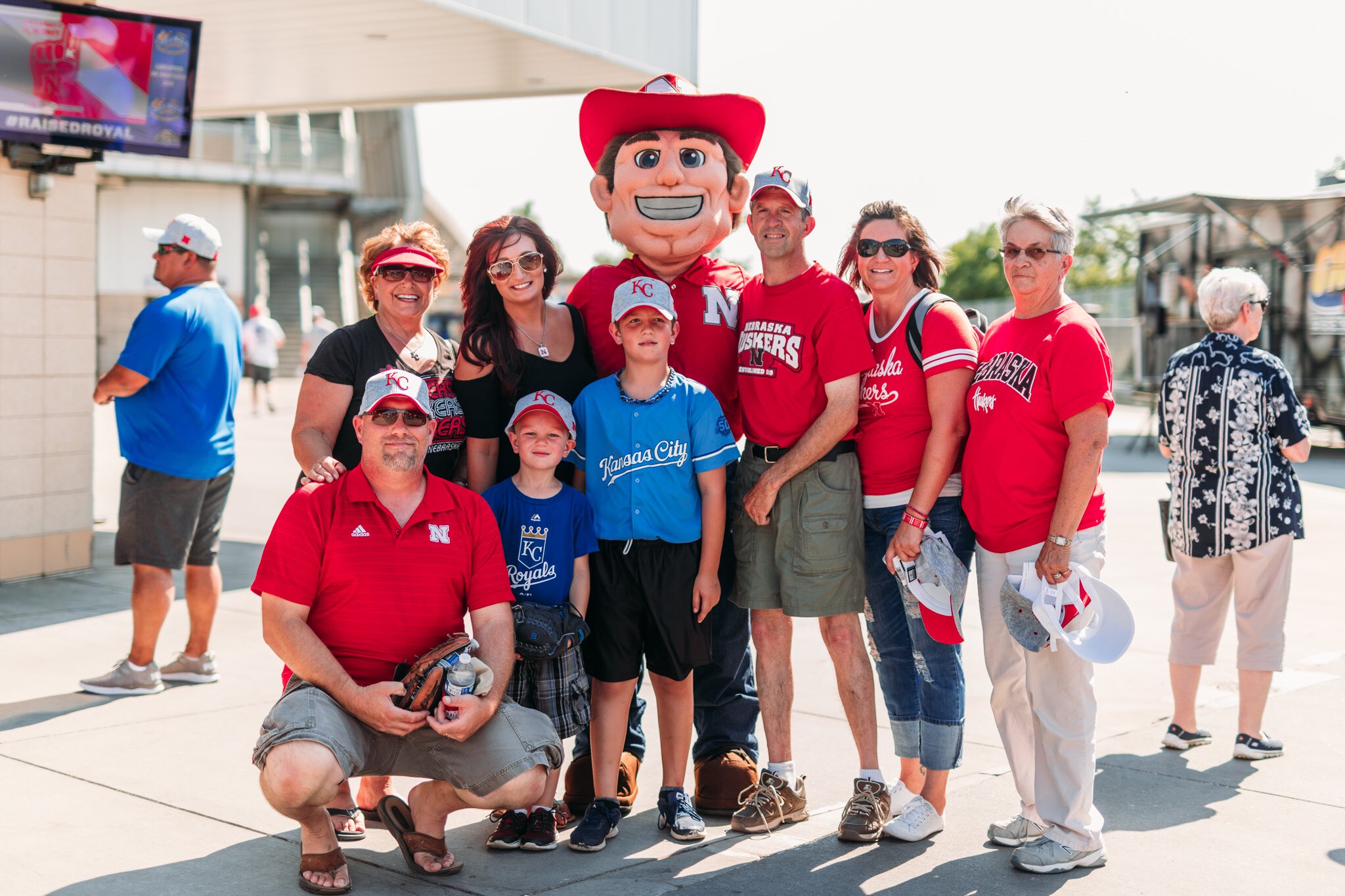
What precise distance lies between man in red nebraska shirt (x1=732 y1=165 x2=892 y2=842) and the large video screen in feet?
15.9

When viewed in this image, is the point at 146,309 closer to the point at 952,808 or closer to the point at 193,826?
the point at 193,826

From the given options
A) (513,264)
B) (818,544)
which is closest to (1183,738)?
(818,544)

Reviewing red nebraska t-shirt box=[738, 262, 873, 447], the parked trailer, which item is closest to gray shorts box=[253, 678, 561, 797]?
red nebraska t-shirt box=[738, 262, 873, 447]

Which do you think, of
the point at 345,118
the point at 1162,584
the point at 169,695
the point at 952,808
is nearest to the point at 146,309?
the point at 169,695

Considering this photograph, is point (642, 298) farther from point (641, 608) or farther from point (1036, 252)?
point (1036, 252)

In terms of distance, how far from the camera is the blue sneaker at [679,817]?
4152 millimetres

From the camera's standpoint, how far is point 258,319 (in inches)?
846

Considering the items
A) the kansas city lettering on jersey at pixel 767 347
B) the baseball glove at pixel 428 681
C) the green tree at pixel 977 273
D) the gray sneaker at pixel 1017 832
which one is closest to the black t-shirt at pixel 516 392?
the kansas city lettering on jersey at pixel 767 347

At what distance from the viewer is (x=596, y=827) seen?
161 inches

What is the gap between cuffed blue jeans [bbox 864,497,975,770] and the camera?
415 cm

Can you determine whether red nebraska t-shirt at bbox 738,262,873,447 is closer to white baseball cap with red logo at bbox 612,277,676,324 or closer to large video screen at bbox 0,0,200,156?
white baseball cap with red logo at bbox 612,277,676,324

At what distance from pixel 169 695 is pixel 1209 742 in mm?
4576

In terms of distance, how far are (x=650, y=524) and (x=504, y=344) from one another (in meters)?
0.80

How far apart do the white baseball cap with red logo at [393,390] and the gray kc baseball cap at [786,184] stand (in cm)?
137
